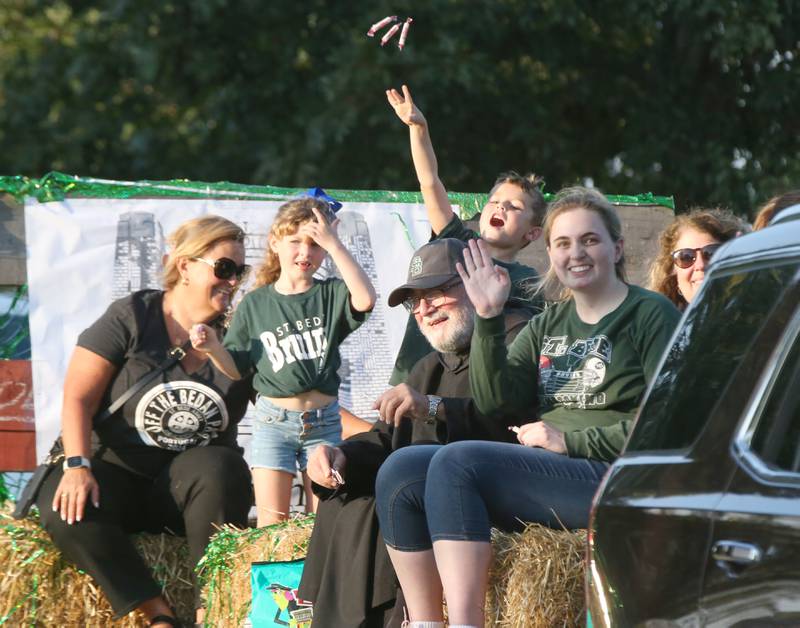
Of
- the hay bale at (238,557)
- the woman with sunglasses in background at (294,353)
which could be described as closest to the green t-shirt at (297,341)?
the woman with sunglasses in background at (294,353)

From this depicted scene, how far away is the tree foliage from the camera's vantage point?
12.8 metres

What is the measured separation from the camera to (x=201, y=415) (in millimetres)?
5965

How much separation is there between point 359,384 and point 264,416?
4.86ft

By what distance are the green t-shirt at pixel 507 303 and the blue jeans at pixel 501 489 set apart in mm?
1154

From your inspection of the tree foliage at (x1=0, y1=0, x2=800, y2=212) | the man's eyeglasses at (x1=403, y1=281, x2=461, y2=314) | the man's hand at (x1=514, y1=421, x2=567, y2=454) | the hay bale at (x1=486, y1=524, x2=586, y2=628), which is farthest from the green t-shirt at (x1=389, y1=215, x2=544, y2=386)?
the tree foliage at (x1=0, y1=0, x2=800, y2=212)

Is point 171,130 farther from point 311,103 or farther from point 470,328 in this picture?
point 470,328

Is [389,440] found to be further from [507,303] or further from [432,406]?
[507,303]

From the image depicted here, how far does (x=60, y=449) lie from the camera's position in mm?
5938

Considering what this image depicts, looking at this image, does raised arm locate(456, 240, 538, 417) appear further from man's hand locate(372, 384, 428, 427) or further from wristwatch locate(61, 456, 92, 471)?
wristwatch locate(61, 456, 92, 471)

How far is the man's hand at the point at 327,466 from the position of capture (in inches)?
184

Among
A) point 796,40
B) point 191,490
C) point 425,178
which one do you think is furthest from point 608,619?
point 796,40

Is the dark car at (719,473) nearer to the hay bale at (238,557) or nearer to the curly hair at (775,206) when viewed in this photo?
the curly hair at (775,206)

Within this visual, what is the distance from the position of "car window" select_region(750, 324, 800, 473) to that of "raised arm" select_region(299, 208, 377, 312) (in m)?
3.42

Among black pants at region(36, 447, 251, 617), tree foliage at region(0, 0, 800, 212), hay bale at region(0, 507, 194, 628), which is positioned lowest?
hay bale at region(0, 507, 194, 628)
